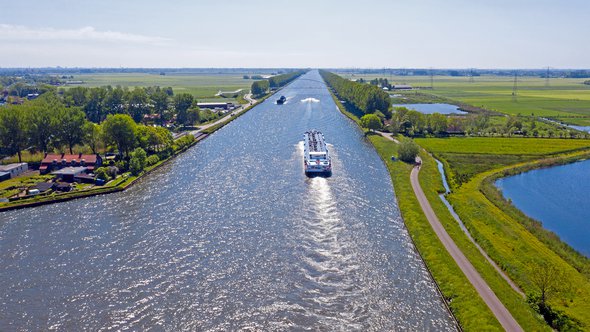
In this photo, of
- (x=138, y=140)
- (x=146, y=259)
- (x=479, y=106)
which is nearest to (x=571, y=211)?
(x=146, y=259)

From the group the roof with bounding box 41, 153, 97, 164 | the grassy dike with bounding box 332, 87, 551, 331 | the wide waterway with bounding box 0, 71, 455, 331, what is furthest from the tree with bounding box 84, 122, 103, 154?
the grassy dike with bounding box 332, 87, 551, 331

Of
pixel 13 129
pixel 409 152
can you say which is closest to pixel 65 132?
pixel 13 129

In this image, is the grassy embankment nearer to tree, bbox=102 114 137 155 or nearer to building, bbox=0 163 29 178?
tree, bbox=102 114 137 155

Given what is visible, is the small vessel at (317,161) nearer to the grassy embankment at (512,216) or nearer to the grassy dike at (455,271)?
the grassy dike at (455,271)

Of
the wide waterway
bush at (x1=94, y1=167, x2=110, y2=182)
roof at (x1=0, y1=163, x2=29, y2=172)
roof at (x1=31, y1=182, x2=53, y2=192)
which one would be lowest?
the wide waterway

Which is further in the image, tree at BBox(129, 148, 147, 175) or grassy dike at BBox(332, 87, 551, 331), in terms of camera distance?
tree at BBox(129, 148, 147, 175)

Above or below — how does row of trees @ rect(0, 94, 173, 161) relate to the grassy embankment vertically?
above
